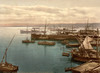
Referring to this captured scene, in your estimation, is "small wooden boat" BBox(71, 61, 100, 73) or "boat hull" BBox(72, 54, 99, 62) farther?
"boat hull" BBox(72, 54, 99, 62)

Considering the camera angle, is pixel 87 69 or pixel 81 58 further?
pixel 81 58

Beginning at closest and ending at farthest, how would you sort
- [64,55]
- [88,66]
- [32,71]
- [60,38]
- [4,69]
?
[88,66], [4,69], [32,71], [64,55], [60,38]

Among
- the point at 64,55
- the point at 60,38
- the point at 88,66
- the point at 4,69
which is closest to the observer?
the point at 88,66

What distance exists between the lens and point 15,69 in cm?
3834

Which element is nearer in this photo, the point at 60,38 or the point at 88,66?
the point at 88,66

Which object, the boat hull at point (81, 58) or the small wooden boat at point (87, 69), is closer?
the small wooden boat at point (87, 69)

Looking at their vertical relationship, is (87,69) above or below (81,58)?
above

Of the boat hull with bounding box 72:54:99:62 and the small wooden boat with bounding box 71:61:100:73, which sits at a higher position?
the small wooden boat with bounding box 71:61:100:73

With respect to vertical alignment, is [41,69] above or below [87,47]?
below

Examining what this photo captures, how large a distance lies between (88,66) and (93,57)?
21795mm

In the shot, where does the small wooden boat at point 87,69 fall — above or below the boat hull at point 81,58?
above

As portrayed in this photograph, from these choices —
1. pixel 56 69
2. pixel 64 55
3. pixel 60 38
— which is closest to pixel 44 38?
pixel 60 38

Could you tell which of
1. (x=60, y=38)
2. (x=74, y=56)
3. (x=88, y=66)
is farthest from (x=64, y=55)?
(x=60, y=38)

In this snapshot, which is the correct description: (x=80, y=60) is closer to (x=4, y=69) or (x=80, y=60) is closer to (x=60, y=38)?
(x=4, y=69)
